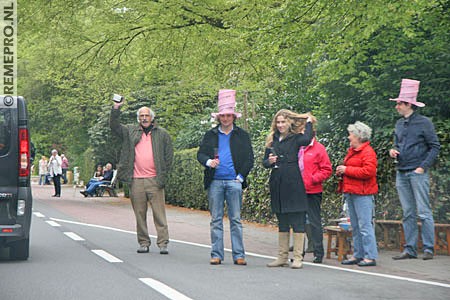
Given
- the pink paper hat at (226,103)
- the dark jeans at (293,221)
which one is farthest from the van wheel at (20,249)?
the dark jeans at (293,221)

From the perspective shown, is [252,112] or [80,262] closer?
[80,262]

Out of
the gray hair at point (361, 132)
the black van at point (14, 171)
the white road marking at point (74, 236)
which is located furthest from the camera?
the white road marking at point (74, 236)

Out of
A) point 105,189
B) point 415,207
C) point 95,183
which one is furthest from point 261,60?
point 105,189

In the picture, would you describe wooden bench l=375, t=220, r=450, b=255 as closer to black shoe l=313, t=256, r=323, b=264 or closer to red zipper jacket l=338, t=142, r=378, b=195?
red zipper jacket l=338, t=142, r=378, b=195

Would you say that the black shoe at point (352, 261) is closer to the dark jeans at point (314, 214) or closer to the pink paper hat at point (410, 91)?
the dark jeans at point (314, 214)

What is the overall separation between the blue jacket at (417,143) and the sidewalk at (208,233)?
1.21 meters

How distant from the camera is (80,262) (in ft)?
32.4

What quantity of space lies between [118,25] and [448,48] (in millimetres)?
10000

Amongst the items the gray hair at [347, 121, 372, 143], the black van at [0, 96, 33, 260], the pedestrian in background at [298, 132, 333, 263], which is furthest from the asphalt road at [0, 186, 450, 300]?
the gray hair at [347, 121, 372, 143]

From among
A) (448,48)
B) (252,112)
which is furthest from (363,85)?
(252,112)

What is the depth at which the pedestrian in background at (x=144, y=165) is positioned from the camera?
11.2 m

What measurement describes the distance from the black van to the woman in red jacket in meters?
3.75

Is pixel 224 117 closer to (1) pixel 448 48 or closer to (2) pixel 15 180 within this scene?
(2) pixel 15 180

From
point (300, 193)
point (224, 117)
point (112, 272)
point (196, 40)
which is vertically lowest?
point (112, 272)
